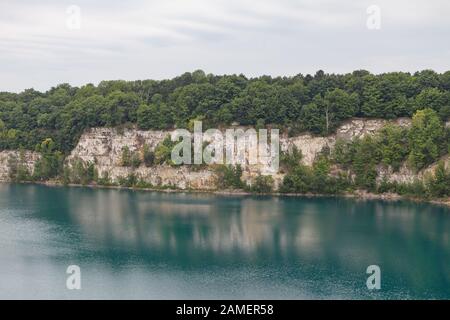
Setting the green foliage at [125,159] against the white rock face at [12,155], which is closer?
the green foliage at [125,159]

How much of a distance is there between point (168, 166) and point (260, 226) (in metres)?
19.6

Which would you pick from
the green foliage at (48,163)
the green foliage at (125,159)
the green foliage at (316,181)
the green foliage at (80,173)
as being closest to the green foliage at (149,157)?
the green foliage at (125,159)

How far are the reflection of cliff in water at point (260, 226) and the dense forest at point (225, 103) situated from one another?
890 cm

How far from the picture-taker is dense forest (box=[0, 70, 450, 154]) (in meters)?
51.8

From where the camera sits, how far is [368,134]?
50.9 m

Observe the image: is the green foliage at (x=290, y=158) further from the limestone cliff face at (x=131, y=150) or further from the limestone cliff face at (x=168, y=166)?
the limestone cliff face at (x=131, y=150)

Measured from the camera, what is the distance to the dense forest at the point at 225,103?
51.8m

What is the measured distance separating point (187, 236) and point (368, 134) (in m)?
22.9

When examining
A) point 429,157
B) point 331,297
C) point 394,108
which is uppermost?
point 394,108

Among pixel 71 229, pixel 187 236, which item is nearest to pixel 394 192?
pixel 187 236

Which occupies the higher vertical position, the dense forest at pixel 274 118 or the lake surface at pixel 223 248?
the dense forest at pixel 274 118

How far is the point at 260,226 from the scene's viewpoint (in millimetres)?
36781

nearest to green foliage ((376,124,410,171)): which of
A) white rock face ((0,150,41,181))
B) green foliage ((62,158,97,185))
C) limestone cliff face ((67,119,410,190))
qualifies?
limestone cliff face ((67,119,410,190))

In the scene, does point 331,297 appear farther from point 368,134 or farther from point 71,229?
point 368,134
